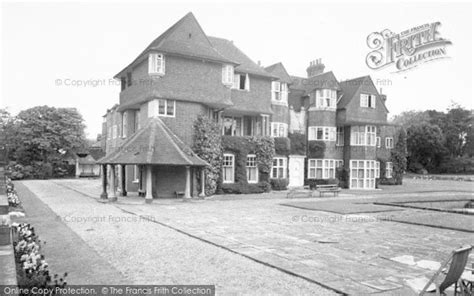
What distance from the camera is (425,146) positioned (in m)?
70.3

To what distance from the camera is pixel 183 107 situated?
26.6 metres

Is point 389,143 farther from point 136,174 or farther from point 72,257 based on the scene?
point 72,257

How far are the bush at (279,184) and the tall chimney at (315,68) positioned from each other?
15077 mm

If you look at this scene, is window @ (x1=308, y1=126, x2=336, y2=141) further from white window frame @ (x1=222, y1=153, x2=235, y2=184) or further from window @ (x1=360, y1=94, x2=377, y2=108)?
white window frame @ (x1=222, y1=153, x2=235, y2=184)

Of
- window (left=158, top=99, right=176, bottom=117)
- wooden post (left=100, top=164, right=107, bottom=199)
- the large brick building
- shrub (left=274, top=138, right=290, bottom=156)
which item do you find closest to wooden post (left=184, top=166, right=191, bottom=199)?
the large brick building

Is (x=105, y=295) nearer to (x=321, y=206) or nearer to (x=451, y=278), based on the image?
(x=451, y=278)

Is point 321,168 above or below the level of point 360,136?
below

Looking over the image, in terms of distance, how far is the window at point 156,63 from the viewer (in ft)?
84.0

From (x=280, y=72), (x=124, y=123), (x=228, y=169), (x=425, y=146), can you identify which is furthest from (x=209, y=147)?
(x=425, y=146)

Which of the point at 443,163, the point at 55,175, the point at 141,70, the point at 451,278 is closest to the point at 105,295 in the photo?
the point at 451,278

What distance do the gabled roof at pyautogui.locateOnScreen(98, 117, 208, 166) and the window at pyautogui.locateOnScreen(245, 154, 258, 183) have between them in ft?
22.9

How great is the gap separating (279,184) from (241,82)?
9356 millimetres

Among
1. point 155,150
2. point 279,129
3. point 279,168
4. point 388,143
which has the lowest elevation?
point 279,168

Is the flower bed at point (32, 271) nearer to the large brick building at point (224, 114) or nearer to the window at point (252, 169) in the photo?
the large brick building at point (224, 114)
